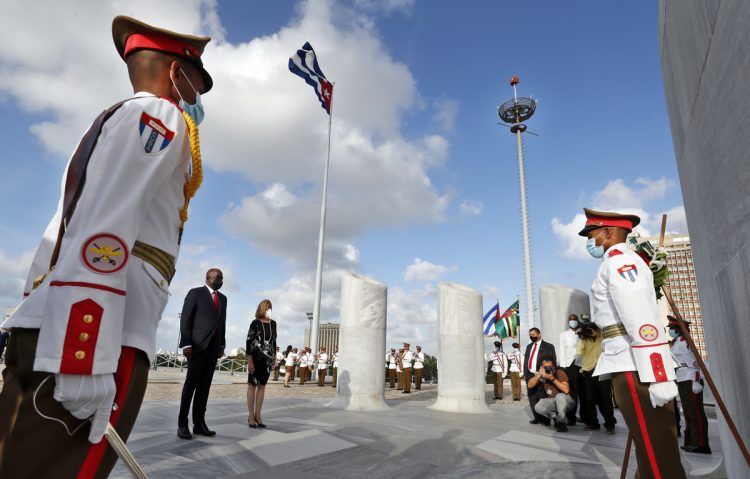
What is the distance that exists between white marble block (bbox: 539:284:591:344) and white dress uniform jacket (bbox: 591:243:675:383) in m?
6.67

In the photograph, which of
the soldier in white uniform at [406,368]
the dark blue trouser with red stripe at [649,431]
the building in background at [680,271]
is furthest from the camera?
the soldier in white uniform at [406,368]

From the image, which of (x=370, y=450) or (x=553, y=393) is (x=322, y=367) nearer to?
(x=553, y=393)

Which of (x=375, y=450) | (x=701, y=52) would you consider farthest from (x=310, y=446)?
(x=701, y=52)

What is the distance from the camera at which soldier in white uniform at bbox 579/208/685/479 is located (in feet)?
8.19

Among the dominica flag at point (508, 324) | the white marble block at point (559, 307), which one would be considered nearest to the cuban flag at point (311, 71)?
the dominica flag at point (508, 324)

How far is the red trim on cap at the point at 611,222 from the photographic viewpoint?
315 cm

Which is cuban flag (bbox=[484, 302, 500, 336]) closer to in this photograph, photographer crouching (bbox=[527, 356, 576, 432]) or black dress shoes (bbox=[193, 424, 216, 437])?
photographer crouching (bbox=[527, 356, 576, 432])

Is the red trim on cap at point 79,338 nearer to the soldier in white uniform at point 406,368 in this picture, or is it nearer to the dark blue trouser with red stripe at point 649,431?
the dark blue trouser with red stripe at point 649,431

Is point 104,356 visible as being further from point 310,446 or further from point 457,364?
point 457,364

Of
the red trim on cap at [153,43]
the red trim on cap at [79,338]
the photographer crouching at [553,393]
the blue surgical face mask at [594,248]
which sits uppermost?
the red trim on cap at [153,43]

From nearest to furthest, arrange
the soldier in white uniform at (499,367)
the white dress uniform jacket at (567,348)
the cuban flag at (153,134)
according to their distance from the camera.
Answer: the cuban flag at (153,134), the white dress uniform jacket at (567,348), the soldier in white uniform at (499,367)

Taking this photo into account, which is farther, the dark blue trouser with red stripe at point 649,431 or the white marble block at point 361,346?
the white marble block at point 361,346

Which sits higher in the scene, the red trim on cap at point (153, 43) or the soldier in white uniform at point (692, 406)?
the red trim on cap at point (153, 43)

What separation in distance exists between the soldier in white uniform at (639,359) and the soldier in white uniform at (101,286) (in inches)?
102
